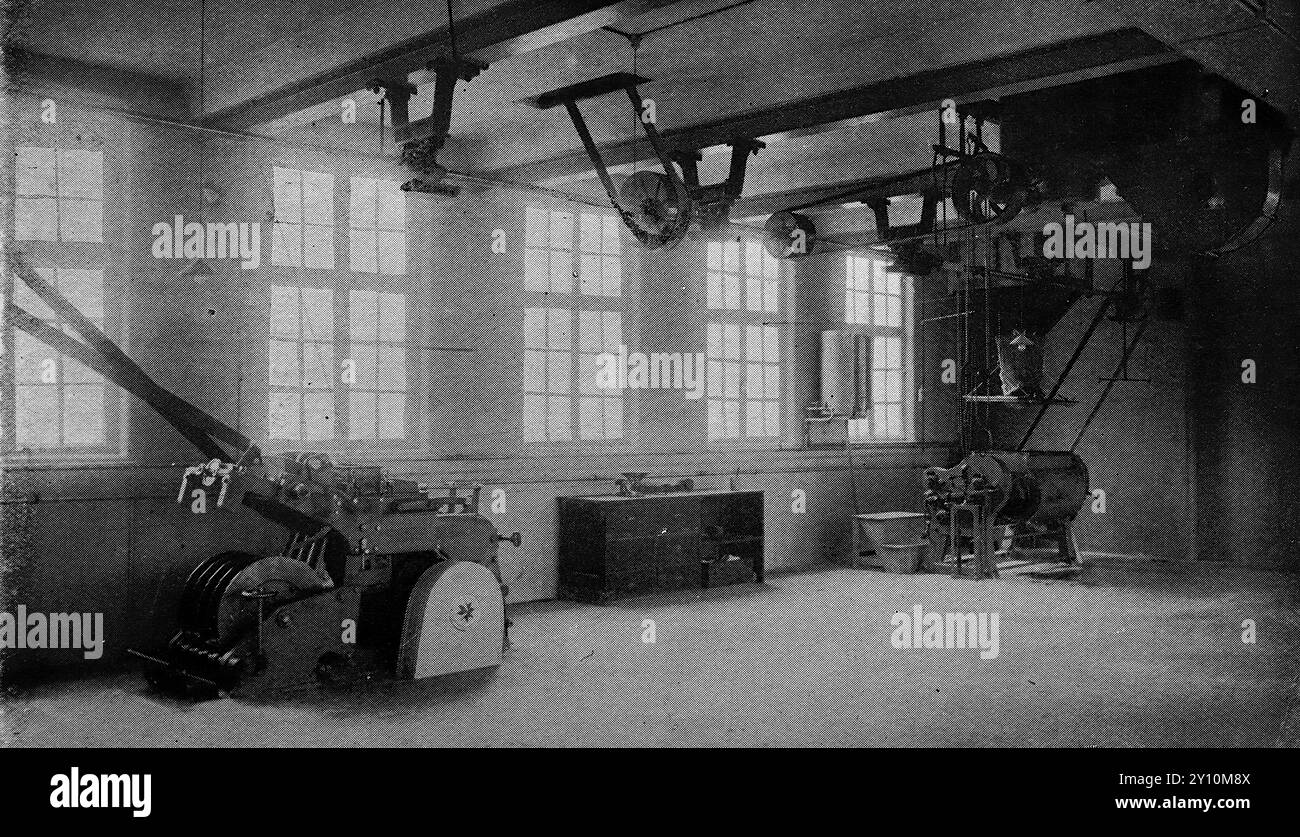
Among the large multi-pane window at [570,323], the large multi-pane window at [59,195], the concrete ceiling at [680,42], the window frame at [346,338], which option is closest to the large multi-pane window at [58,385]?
the large multi-pane window at [59,195]

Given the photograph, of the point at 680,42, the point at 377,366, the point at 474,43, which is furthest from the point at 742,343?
the point at 474,43

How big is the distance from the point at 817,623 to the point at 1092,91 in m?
4.46

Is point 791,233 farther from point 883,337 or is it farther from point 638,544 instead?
point 883,337

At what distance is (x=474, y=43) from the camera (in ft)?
19.2

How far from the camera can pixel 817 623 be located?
8.59 metres

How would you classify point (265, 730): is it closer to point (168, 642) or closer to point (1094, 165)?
point (168, 642)

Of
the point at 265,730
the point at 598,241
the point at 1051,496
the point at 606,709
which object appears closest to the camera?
the point at 265,730

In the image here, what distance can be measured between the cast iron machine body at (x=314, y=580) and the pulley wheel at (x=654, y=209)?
253 cm

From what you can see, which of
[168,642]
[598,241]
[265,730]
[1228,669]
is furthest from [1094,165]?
[168,642]

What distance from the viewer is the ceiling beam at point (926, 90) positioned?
6234 mm

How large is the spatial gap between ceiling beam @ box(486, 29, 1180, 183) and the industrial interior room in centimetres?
3

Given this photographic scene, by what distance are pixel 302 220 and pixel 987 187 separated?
5203 mm

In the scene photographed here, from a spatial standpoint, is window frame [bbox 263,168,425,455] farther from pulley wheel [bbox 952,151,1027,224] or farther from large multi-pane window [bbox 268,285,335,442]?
pulley wheel [bbox 952,151,1027,224]

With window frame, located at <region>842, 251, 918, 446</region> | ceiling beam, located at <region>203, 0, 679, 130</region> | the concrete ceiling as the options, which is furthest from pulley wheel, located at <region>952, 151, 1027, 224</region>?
window frame, located at <region>842, 251, 918, 446</region>
